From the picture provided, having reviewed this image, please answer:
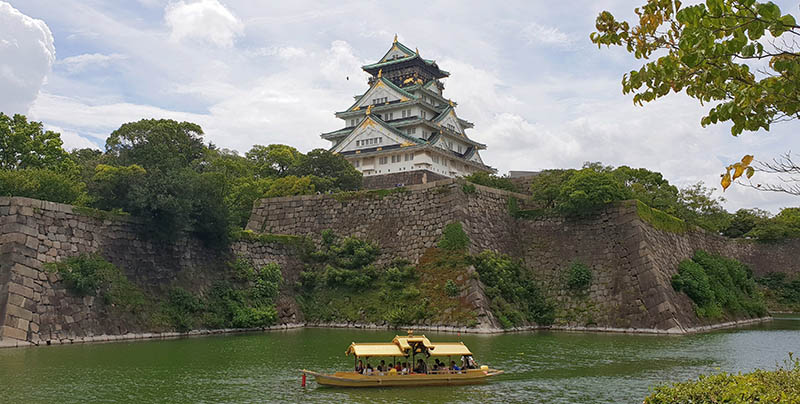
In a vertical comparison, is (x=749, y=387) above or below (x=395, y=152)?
below

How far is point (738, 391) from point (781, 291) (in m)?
39.1

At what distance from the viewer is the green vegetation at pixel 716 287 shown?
89.6 feet

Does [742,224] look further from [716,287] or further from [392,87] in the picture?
[392,87]

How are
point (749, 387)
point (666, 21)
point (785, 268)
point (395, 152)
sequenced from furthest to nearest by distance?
point (395, 152) < point (785, 268) < point (749, 387) < point (666, 21)

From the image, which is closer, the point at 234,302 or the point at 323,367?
the point at 323,367

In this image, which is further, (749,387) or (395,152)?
(395,152)

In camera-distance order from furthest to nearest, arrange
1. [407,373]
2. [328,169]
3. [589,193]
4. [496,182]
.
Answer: [328,169] → [496,182] → [589,193] → [407,373]

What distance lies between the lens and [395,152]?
52.5 metres

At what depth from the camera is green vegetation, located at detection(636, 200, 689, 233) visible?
2781 centimetres

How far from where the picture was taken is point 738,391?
8.49 m

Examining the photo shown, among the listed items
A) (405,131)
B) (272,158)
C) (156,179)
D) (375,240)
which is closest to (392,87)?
(405,131)

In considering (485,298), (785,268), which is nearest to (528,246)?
(485,298)

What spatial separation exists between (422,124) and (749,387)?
45.7m

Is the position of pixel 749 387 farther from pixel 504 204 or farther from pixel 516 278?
pixel 504 204
